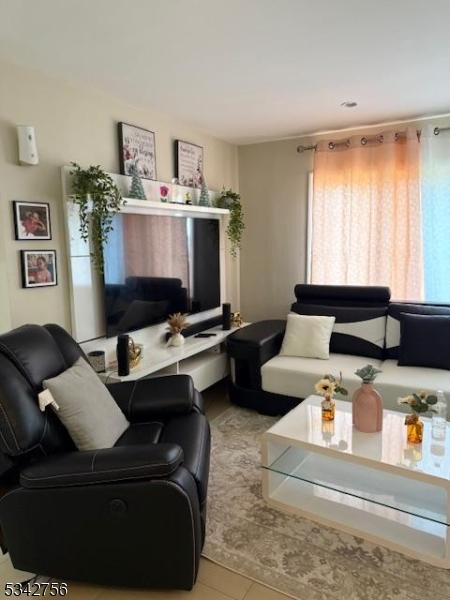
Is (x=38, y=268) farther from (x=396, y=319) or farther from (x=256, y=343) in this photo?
(x=396, y=319)

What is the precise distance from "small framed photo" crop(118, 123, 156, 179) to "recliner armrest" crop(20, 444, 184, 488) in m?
2.08

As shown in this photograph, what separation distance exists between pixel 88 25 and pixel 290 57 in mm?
1059

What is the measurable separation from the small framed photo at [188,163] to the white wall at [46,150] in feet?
1.64

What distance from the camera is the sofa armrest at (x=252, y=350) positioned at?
3.33 metres

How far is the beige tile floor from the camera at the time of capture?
1.68m

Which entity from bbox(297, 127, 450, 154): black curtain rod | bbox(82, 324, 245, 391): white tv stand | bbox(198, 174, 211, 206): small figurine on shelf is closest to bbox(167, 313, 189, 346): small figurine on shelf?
bbox(82, 324, 245, 391): white tv stand

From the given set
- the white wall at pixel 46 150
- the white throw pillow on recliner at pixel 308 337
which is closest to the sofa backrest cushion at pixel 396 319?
the white throw pillow on recliner at pixel 308 337

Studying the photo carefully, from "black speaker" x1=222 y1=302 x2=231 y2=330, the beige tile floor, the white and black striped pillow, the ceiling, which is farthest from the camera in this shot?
"black speaker" x1=222 y1=302 x2=231 y2=330

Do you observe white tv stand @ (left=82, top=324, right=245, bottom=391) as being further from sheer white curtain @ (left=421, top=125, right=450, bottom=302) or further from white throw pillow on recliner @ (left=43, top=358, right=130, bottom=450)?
sheer white curtain @ (left=421, top=125, right=450, bottom=302)

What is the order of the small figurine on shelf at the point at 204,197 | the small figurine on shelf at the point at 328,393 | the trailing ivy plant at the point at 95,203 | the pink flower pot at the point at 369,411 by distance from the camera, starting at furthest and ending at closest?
the small figurine on shelf at the point at 204,197 < the trailing ivy plant at the point at 95,203 < the small figurine on shelf at the point at 328,393 < the pink flower pot at the point at 369,411

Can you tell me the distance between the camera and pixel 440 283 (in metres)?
3.59

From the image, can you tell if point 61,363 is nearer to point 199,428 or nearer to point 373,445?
point 199,428

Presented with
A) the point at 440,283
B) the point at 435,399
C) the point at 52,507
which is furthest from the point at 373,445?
the point at 440,283

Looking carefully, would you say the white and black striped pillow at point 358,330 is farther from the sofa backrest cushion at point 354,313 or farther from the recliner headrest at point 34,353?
the recliner headrest at point 34,353
